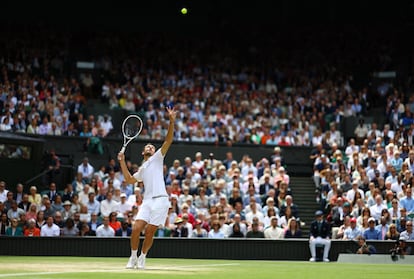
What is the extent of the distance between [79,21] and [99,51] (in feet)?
13.9

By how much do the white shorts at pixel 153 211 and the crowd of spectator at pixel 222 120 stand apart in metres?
8.24

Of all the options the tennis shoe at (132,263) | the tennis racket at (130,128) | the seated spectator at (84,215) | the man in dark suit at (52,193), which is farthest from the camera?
the man in dark suit at (52,193)

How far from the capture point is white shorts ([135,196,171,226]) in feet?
43.0

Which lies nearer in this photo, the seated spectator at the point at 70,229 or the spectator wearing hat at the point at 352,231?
the spectator wearing hat at the point at 352,231

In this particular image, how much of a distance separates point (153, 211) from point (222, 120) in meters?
19.4

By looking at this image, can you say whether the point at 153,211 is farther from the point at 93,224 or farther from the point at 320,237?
the point at 93,224

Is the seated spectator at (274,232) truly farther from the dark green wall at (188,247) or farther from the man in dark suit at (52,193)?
Result: the man in dark suit at (52,193)

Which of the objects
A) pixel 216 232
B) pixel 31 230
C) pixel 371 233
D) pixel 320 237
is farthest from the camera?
pixel 216 232

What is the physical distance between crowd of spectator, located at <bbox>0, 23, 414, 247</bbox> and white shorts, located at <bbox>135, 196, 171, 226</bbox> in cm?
824

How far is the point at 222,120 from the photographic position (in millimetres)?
32344

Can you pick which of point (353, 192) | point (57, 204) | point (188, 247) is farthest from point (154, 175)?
point (353, 192)

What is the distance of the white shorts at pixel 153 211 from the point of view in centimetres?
1310

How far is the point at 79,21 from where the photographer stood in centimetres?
4172

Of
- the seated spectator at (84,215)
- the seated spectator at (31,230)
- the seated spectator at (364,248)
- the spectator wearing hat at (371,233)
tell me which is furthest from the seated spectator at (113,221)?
the spectator wearing hat at (371,233)
